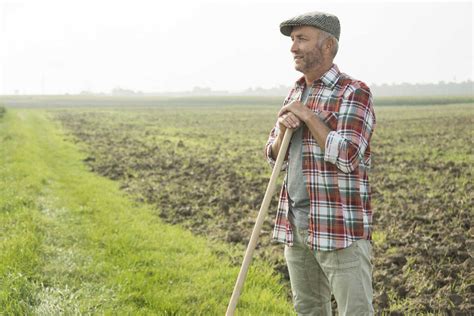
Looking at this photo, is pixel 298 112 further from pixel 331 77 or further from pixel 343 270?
pixel 343 270

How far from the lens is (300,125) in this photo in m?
3.12

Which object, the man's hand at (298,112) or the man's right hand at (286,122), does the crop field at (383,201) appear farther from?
the man's hand at (298,112)

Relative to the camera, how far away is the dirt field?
18.1ft

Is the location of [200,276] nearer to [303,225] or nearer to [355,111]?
[303,225]

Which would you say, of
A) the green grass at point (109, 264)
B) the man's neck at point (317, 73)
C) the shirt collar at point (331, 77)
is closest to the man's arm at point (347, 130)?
the shirt collar at point (331, 77)

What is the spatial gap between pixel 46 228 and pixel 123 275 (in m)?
2.42

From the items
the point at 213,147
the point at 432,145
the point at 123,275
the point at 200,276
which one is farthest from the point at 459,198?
the point at 213,147

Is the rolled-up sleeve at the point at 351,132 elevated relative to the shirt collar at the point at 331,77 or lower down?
lower down

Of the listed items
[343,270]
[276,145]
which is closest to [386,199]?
[276,145]

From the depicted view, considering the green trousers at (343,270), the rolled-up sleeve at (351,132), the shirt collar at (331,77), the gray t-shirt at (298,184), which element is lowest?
the green trousers at (343,270)

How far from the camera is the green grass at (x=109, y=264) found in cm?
492

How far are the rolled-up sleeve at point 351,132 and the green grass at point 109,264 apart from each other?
2.51m

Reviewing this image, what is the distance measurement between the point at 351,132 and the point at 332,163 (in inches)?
8.7

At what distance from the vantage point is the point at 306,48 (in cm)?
309
